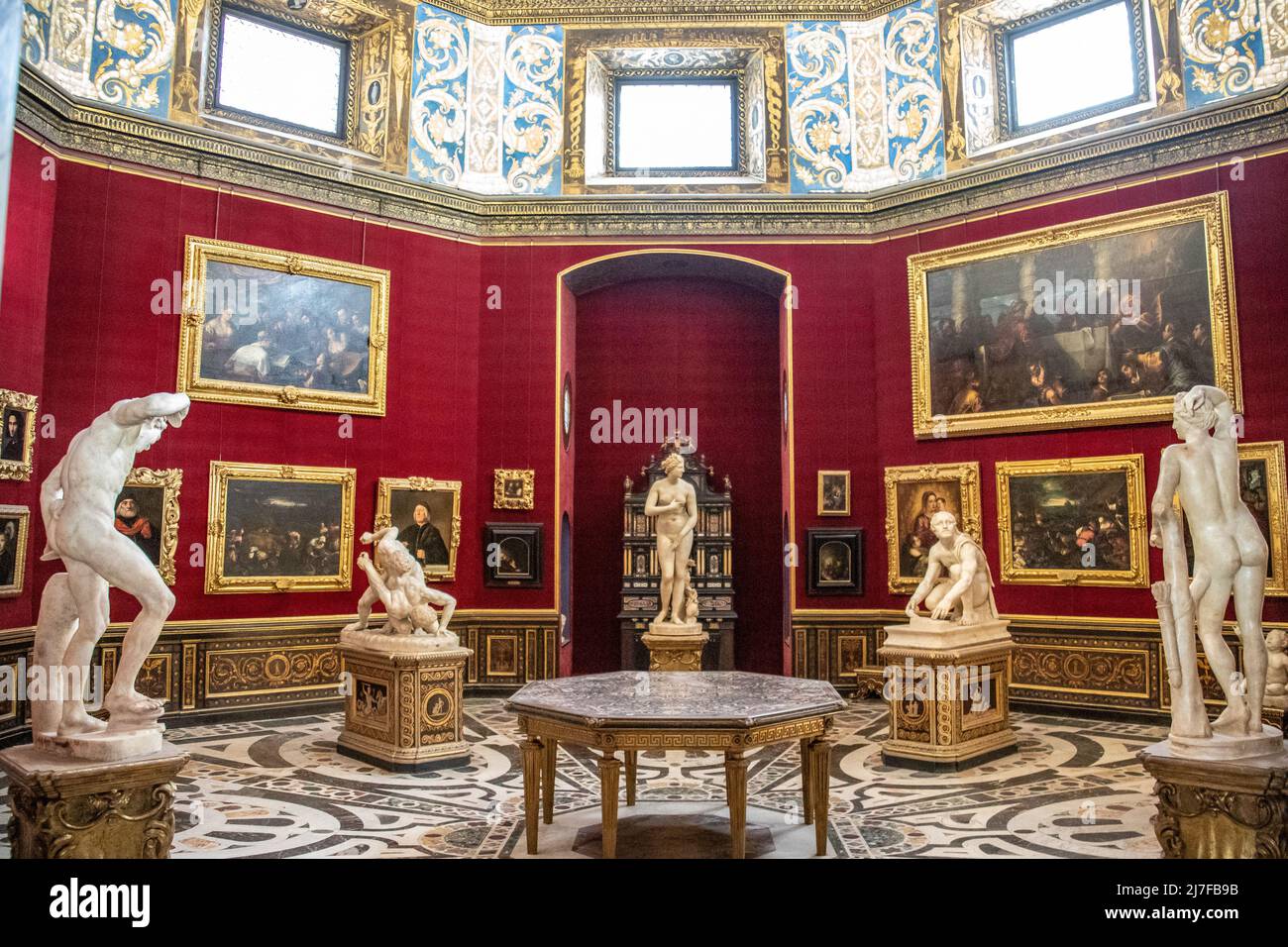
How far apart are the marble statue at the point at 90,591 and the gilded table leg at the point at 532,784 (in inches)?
95.1

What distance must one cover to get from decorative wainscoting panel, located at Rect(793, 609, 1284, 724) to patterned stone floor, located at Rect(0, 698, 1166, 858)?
111cm

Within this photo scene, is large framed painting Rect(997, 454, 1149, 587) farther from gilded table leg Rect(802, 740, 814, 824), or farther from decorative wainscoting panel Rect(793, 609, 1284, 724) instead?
gilded table leg Rect(802, 740, 814, 824)

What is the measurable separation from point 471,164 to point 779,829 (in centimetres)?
Result: 1114

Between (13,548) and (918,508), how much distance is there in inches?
451

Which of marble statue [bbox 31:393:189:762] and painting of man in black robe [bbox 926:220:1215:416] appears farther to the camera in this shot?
painting of man in black robe [bbox 926:220:1215:416]

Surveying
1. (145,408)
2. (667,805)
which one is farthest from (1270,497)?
(145,408)

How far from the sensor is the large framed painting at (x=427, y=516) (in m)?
13.5

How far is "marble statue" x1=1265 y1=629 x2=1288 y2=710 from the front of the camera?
9.82 metres

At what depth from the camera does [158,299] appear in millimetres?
11953

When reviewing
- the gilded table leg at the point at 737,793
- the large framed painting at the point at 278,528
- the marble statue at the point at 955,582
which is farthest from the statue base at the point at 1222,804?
the large framed painting at the point at 278,528

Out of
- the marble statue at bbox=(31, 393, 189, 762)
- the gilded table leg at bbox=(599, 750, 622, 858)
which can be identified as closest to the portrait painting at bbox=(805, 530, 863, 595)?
the gilded table leg at bbox=(599, 750, 622, 858)

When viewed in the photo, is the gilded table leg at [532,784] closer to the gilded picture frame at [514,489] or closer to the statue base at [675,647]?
the statue base at [675,647]

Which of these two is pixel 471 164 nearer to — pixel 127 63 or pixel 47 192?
pixel 127 63

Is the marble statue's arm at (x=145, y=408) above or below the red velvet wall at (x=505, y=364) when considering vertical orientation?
below
